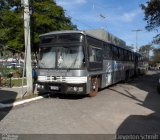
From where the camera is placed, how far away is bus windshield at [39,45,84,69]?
14.0 metres

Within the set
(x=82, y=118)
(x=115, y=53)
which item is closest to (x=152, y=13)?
(x=115, y=53)

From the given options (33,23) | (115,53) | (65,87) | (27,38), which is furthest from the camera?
(33,23)

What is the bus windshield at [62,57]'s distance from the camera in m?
14.0

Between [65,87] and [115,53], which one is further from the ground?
[115,53]

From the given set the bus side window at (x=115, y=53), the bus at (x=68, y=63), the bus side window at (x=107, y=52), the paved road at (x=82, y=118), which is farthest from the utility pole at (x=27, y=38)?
the bus side window at (x=115, y=53)

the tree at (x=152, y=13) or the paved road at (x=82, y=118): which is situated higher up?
the tree at (x=152, y=13)

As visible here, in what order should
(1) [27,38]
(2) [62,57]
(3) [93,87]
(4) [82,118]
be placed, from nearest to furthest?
1. (4) [82,118]
2. (2) [62,57]
3. (1) [27,38]
4. (3) [93,87]

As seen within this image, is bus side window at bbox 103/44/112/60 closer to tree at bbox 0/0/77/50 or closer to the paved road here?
the paved road

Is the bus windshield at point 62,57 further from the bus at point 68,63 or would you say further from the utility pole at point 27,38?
the utility pole at point 27,38

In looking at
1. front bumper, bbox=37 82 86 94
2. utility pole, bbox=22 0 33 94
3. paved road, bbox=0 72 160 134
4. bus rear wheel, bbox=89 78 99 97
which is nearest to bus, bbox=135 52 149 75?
bus rear wheel, bbox=89 78 99 97

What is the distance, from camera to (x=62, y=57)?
1433 centimetres

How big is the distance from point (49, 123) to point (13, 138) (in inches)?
70.7

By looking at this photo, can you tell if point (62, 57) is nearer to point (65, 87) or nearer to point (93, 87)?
point (65, 87)

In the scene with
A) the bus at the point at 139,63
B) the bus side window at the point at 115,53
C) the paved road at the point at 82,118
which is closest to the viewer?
the paved road at the point at 82,118
